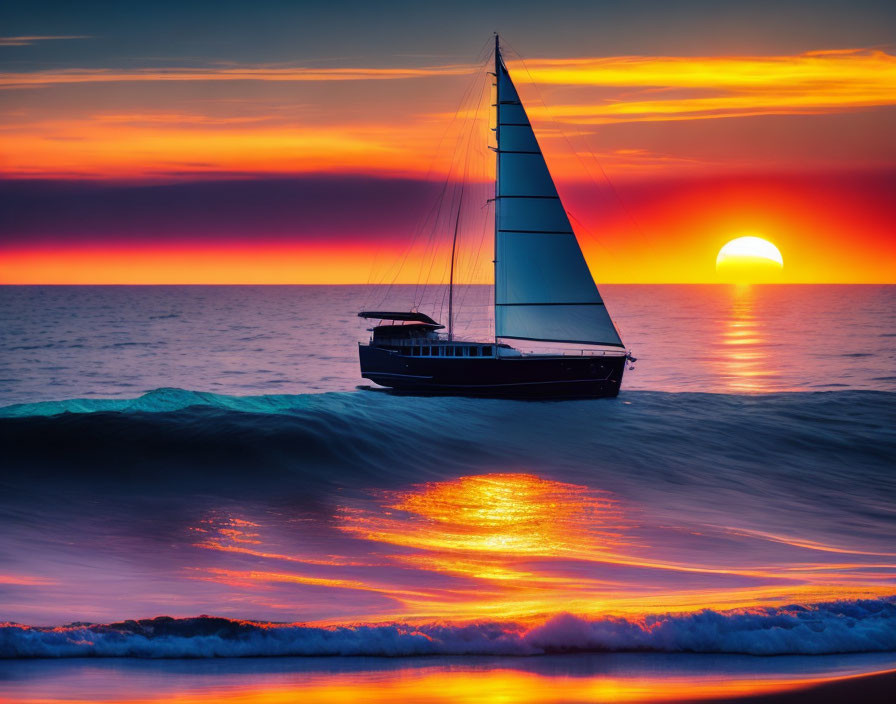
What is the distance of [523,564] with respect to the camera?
1523cm

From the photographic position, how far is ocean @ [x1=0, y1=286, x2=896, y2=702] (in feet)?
35.7

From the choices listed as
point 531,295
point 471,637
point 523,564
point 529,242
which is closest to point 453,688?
point 471,637

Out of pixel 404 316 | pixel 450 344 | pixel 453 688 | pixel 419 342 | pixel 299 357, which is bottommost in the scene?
pixel 453 688

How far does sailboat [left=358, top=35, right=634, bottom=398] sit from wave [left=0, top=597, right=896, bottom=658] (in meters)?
28.9

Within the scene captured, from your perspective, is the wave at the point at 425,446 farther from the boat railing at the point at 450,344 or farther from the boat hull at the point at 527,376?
the boat railing at the point at 450,344

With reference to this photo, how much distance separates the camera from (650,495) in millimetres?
22922

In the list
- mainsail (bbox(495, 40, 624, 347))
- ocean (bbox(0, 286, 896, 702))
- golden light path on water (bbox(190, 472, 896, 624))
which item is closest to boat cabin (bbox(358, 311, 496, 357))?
mainsail (bbox(495, 40, 624, 347))

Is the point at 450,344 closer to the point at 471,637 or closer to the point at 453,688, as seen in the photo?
the point at 471,637

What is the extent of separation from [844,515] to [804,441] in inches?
403

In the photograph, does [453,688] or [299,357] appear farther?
[299,357]

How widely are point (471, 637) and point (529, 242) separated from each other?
100 ft

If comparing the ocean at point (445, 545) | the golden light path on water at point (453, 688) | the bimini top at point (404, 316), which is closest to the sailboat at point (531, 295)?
the ocean at point (445, 545)

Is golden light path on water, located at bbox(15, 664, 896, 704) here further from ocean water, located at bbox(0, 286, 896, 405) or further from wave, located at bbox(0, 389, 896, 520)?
ocean water, located at bbox(0, 286, 896, 405)

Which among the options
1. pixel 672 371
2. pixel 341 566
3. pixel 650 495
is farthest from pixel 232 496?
pixel 672 371
